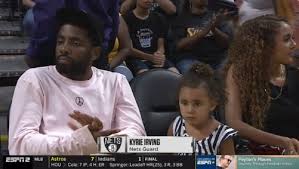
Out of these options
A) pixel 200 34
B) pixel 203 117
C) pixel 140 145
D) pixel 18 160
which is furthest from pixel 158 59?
pixel 18 160

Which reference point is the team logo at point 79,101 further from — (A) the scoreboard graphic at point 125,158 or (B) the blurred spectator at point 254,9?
(B) the blurred spectator at point 254,9

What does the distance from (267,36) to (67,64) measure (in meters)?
0.74

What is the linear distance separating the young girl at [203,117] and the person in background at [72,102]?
0.16 m

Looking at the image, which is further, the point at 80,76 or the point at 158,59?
the point at 158,59

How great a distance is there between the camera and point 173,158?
1.97 meters

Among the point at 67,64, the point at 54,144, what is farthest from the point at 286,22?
the point at 54,144

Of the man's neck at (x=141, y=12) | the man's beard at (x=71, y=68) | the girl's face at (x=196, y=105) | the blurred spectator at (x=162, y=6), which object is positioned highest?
the blurred spectator at (x=162, y=6)

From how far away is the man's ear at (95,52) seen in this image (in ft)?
6.92

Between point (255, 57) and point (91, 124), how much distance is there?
25.8 inches

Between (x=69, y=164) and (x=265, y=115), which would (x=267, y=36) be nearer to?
(x=265, y=115)

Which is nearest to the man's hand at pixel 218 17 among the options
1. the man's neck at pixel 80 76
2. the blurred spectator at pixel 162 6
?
the blurred spectator at pixel 162 6

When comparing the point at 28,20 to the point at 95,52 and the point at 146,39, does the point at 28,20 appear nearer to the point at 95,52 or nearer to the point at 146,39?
the point at 95,52

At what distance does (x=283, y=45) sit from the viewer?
220cm

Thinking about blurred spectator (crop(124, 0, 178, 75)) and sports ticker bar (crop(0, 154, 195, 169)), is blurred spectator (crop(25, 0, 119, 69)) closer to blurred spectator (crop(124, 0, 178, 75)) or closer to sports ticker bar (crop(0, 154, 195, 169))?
blurred spectator (crop(124, 0, 178, 75))
